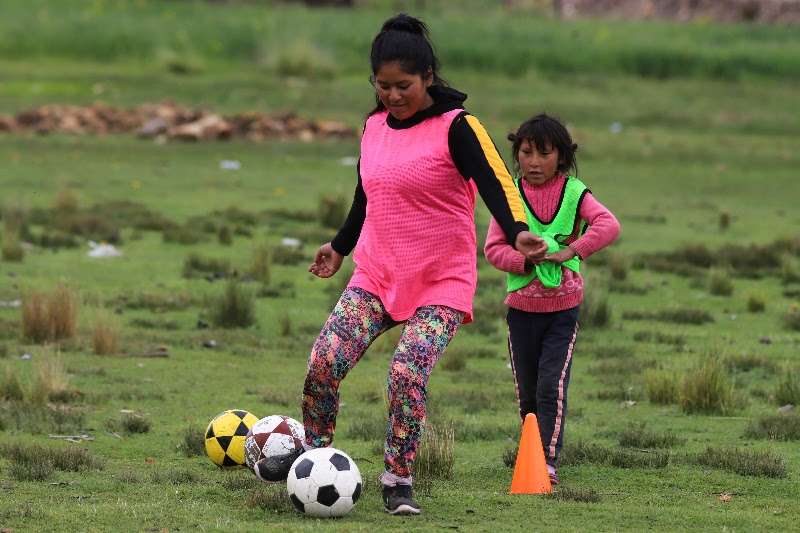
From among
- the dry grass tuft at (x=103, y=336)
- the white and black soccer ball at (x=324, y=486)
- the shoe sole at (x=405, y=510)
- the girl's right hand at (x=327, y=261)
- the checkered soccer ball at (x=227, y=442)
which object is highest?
the girl's right hand at (x=327, y=261)

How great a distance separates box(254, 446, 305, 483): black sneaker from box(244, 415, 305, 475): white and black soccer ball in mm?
77

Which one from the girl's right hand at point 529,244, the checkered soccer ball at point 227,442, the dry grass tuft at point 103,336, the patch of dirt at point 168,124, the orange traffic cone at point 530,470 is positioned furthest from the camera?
the patch of dirt at point 168,124

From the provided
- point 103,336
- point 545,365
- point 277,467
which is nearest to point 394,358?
point 277,467

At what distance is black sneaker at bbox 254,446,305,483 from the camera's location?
6844mm

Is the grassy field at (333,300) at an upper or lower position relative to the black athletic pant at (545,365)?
lower

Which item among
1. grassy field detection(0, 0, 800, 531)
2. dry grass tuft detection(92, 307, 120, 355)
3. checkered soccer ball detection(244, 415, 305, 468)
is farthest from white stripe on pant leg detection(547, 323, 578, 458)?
dry grass tuft detection(92, 307, 120, 355)

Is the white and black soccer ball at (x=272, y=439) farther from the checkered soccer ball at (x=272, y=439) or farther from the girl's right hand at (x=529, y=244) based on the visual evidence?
the girl's right hand at (x=529, y=244)

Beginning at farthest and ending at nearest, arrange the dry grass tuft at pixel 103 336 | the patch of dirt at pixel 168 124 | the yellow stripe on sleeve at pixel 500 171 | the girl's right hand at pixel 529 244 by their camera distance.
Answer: the patch of dirt at pixel 168 124 → the dry grass tuft at pixel 103 336 → the yellow stripe on sleeve at pixel 500 171 → the girl's right hand at pixel 529 244

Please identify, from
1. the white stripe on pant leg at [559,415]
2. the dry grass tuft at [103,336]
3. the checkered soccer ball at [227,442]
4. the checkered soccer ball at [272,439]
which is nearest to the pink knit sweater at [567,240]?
the white stripe on pant leg at [559,415]

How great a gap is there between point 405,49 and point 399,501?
205 cm

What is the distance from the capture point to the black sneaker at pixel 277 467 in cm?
684

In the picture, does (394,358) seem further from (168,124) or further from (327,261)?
(168,124)

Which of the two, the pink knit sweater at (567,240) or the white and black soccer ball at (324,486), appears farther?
the pink knit sweater at (567,240)

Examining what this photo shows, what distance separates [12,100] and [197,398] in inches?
988
